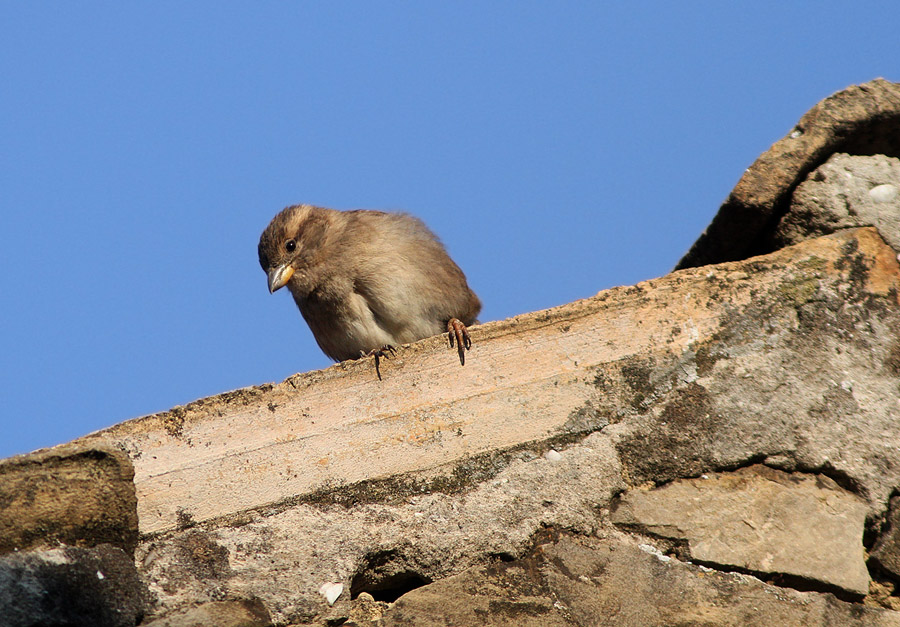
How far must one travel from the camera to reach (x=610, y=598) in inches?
92.7

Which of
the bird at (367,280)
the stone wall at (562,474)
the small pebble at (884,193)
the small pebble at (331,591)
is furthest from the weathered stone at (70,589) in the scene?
the bird at (367,280)

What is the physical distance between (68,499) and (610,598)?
1288 millimetres

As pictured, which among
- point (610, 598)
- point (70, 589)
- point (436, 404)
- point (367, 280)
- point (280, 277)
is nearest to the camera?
point (70, 589)

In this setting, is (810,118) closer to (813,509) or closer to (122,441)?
(813,509)

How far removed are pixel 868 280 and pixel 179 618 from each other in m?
1.95

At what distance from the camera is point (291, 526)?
2.57 meters

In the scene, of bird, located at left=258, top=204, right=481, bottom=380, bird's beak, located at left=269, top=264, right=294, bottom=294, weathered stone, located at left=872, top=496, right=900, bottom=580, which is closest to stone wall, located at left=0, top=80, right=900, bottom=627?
weathered stone, located at left=872, top=496, right=900, bottom=580

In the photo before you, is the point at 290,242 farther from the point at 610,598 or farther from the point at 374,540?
the point at 610,598

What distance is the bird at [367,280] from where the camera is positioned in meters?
4.91

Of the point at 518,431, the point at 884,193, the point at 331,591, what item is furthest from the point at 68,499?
the point at 884,193

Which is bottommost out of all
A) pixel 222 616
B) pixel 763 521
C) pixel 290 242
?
pixel 763 521

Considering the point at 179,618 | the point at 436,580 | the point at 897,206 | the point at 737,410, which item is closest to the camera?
the point at 179,618

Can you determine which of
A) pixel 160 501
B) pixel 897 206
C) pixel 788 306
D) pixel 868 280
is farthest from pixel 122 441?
pixel 897 206

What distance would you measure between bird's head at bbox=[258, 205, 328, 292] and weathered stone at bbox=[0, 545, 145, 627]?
10.3 feet
